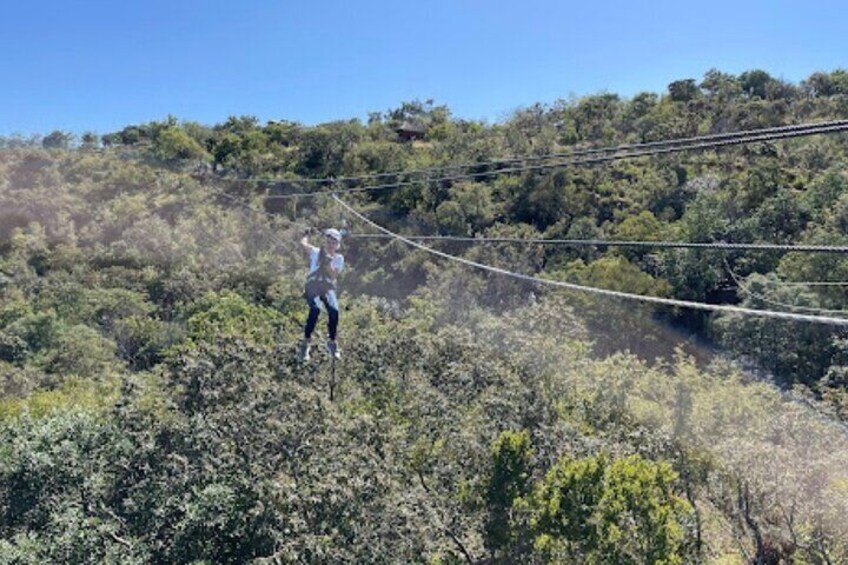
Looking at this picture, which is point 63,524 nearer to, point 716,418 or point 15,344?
point 716,418

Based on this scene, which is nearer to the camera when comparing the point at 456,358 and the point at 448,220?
the point at 456,358

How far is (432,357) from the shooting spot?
19562mm

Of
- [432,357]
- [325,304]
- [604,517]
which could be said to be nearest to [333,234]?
[325,304]

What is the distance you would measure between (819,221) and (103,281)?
37.1 meters

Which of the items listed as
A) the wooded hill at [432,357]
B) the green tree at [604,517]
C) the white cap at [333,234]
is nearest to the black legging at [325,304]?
the white cap at [333,234]

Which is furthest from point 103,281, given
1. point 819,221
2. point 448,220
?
point 819,221

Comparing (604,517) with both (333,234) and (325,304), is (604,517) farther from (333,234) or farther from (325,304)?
(333,234)

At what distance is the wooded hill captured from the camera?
36.6 feet

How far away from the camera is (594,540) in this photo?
35.3 ft

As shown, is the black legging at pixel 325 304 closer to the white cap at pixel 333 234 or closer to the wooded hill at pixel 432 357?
the white cap at pixel 333 234

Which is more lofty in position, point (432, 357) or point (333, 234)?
point (333, 234)

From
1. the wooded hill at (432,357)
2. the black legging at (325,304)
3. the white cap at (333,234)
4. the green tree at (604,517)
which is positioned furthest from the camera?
the wooded hill at (432,357)

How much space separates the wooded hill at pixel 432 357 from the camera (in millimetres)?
11156

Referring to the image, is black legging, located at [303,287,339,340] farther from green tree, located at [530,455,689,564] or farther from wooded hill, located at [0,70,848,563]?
green tree, located at [530,455,689,564]
